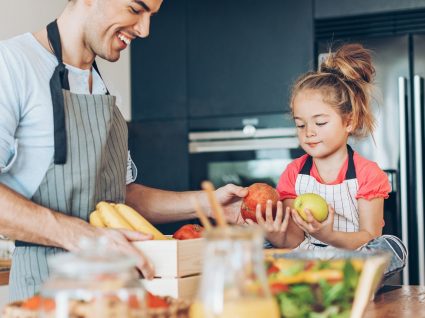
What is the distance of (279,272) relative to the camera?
3.11ft

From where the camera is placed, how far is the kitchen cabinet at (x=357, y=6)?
3.46 meters

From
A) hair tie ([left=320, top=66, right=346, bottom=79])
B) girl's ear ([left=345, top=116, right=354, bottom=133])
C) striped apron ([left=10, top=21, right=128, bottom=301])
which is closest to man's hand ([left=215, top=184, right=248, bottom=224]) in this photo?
striped apron ([left=10, top=21, right=128, bottom=301])

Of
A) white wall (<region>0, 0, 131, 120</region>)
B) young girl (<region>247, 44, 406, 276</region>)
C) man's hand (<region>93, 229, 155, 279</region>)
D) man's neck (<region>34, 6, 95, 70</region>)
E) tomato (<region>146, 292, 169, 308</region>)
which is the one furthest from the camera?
white wall (<region>0, 0, 131, 120</region>)

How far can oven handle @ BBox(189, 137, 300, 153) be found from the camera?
12.1ft

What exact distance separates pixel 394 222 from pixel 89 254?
9.26 feet

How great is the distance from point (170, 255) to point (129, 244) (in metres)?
0.08

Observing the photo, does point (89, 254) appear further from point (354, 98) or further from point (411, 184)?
point (411, 184)

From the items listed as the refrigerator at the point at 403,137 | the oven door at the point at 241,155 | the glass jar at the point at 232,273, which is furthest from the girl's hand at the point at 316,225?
the oven door at the point at 241,155

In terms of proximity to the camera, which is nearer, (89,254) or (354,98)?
(89,254)

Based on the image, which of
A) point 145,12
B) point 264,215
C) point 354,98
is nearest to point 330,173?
point 354,98

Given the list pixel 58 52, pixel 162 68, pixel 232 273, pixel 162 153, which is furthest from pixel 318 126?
pixel 162 68

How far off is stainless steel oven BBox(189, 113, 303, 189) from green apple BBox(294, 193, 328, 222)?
1817mm

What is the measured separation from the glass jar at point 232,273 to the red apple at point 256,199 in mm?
1053

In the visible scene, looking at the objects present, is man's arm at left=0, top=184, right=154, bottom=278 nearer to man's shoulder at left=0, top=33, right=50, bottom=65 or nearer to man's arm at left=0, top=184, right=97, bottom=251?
man's arm at left=0, top=184, right=97, bottom=251
